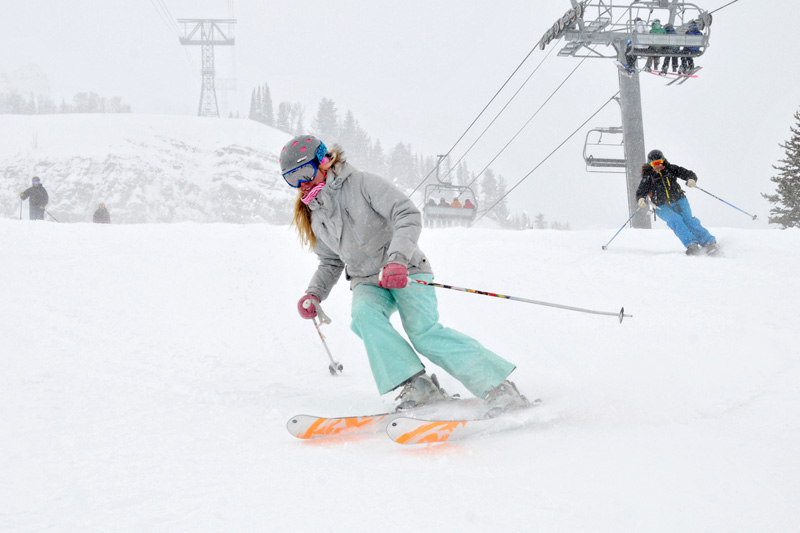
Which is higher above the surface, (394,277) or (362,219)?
(362,219)

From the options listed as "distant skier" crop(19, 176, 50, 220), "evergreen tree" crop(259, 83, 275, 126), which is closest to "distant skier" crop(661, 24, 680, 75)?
"distant skier" crop(19, 176, 50, 220)

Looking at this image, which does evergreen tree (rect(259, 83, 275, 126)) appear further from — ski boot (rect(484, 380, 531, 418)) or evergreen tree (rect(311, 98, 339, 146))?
ski boot (rect(484, 380, 531, 418))

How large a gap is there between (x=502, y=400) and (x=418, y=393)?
0.50 metres

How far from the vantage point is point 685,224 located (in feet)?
24.4

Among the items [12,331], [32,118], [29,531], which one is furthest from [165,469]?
[32,118]

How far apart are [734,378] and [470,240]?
622 centimetres

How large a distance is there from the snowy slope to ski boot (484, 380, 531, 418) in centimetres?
15

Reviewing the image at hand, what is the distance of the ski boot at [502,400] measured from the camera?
306 cm

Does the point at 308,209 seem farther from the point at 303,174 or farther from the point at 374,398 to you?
the point at 374,398

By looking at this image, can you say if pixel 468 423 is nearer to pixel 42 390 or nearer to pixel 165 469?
pixel 165 469

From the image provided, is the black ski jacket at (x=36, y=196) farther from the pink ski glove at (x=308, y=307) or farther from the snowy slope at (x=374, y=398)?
the pink ski glove at (x=308, y=307)

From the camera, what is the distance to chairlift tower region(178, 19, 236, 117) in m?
82.8

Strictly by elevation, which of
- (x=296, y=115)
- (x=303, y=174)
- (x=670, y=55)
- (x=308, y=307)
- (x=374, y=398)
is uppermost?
(x=296, y=115)

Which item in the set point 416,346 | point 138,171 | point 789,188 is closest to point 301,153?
point 416,346
